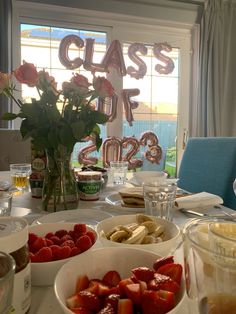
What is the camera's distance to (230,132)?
320 centimetres

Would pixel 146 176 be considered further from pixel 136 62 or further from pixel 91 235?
pixel 136 62

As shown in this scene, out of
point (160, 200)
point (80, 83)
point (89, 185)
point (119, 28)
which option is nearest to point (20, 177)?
point (89, 185)

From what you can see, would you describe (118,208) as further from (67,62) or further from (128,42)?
(128,42)

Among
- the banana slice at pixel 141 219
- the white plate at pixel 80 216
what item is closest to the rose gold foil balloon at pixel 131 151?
the white plate at pixel 80 216

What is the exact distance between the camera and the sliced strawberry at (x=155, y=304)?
39 centimetres

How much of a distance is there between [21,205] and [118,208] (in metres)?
0.38

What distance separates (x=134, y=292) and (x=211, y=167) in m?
1.34

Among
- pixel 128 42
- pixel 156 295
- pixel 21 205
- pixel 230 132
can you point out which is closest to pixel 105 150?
pixel 128 42

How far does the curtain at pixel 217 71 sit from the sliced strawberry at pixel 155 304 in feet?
9.47

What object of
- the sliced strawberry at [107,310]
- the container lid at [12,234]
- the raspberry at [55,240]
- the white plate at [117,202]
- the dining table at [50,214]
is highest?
the container lid at [12,234]

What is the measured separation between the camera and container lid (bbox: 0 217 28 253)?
0.39m

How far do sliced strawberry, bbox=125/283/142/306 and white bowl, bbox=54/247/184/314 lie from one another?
100mm

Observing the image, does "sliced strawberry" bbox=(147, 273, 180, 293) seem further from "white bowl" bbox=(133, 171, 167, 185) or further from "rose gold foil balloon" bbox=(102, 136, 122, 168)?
"rose gold foil balloon" bbox=(102, 136, 122, 168)

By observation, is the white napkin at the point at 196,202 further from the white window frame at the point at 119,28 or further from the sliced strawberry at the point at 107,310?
the white window frame at the point at 119,28
